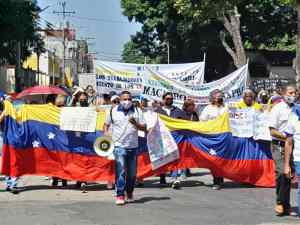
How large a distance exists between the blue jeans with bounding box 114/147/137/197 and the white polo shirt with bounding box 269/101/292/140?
7.77ft

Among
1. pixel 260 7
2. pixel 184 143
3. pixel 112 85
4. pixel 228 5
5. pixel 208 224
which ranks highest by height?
pixel 260 7

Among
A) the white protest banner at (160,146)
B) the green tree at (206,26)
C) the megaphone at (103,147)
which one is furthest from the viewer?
the green tree at (206,26)

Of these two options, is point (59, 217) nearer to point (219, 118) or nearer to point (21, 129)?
point (21, 129)

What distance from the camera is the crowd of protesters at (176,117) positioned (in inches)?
391

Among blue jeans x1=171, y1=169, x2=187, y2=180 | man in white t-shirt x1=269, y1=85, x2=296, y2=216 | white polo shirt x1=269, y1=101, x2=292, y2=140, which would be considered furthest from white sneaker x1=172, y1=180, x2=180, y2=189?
white polo shirt x1=269, y1=101, x2=292, y2=140

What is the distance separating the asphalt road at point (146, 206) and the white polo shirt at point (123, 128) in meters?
0.95

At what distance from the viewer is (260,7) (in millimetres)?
40188

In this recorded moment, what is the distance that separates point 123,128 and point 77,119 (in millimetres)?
1740

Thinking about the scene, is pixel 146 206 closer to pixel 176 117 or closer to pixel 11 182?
pixel 11 182

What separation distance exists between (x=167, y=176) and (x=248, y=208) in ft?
12.5

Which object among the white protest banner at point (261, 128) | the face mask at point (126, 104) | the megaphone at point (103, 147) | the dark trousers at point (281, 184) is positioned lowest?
the dark trousers at point (281, 184)

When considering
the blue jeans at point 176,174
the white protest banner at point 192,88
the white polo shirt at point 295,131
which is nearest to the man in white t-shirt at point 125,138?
the blue jeans at point 176,174

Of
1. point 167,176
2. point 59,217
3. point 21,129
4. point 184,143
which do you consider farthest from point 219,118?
point 59,217

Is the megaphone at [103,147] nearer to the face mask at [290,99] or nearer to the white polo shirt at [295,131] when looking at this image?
the face mask at [290,99]
